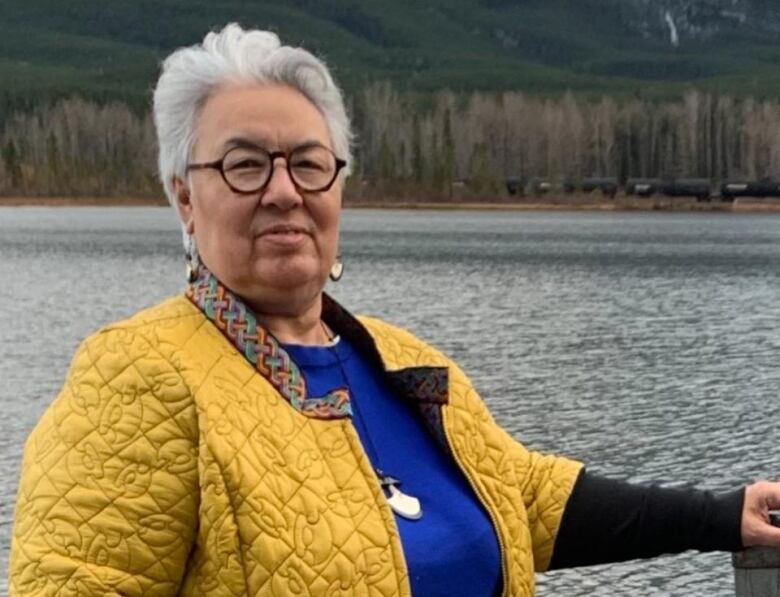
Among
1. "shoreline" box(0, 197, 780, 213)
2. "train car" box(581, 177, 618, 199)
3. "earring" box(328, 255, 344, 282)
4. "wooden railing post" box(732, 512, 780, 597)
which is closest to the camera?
"earring" box(328, 255, 344, 282)

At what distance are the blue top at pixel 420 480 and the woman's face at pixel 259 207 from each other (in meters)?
0.12

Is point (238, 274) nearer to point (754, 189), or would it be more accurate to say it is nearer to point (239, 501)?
point (239, 501)

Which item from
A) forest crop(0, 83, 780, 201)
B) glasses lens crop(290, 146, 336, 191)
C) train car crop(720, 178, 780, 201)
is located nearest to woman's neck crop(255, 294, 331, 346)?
glasses lens crop(290, 146, 336, 191)

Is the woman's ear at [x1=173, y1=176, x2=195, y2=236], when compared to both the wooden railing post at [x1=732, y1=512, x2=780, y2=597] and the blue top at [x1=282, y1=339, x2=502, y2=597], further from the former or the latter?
the wooden railing post at [x1=732, y1=512, x2=780, y2=597]

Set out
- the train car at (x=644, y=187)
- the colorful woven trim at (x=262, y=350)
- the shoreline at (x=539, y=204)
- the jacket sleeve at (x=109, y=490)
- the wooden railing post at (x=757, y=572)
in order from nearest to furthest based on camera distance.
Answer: the jacket sleeve at (x=109, y=490)
the colorful woven trim at (x=262, y=350)
the wooden railing post at (x=757, y=572)
the shoreline at (x=539, y=204)
the train car at (x=644, y=187)

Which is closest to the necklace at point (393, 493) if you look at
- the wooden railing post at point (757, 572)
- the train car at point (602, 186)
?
the wooden railing post at point (757, 572)

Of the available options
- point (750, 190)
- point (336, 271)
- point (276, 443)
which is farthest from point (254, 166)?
point (750, 190)

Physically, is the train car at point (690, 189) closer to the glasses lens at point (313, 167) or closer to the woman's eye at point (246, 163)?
the glasses lens at point (313, 167)

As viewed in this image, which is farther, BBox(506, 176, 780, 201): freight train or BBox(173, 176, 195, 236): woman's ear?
BBox(506, 176, 780, 201): freight train

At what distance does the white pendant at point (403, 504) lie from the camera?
2506 mm

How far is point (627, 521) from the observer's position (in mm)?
3000

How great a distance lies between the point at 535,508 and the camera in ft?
9.70

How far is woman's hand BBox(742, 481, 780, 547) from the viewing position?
290cm

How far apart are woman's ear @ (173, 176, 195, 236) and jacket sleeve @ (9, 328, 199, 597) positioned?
39 cm
